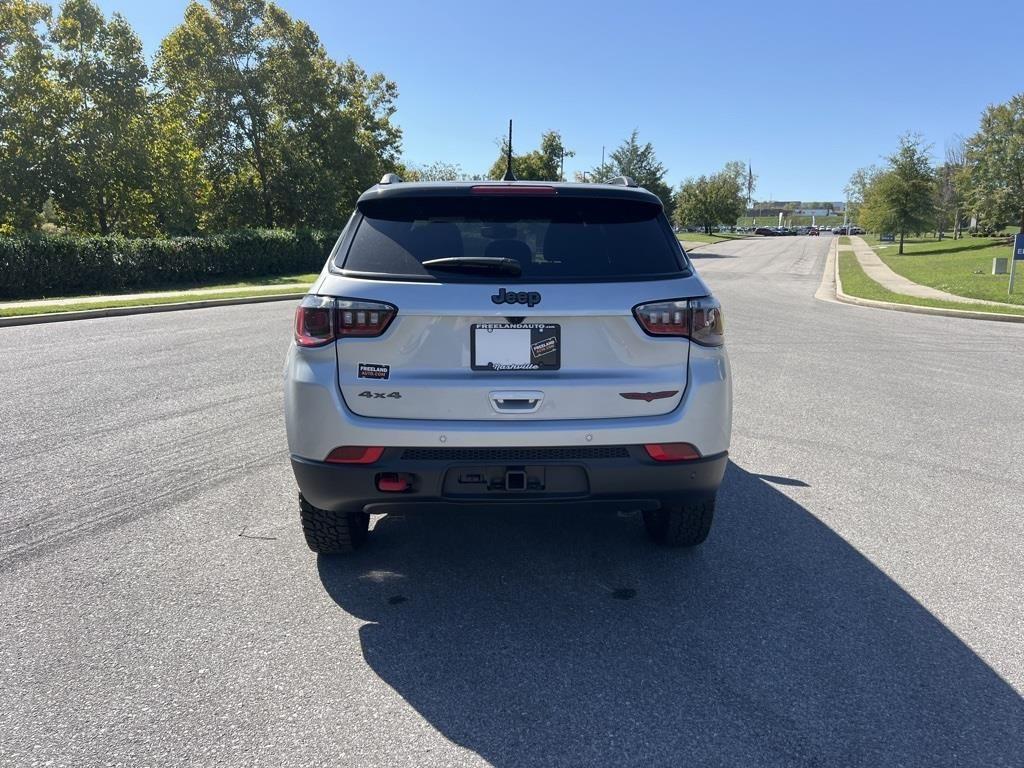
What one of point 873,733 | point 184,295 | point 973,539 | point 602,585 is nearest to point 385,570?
point 602,585

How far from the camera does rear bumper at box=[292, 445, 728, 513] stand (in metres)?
3.02

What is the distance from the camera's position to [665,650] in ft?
9.68

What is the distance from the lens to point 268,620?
3168 mm

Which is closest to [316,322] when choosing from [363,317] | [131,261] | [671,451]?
[363,317]

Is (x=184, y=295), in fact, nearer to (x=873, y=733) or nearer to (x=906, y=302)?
(x=906, y=302)

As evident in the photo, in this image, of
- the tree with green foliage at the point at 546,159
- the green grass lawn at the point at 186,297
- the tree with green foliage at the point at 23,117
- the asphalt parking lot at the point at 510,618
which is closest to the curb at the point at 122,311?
the green grass lawn at the point at 186,297

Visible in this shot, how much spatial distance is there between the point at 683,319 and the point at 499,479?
3.33 ft

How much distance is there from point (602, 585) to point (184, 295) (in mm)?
17476

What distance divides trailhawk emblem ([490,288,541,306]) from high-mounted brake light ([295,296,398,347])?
420 millimetres

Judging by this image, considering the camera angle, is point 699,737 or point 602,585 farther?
point 602,585

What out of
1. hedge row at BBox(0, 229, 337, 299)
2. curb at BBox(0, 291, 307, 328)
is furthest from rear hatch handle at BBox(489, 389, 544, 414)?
hedge row at BBox(0, 229, 337, 299)

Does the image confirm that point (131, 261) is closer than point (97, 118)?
Yes

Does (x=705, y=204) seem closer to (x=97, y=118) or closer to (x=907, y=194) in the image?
(x=907, y=194)

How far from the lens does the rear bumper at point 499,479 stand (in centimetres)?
302
